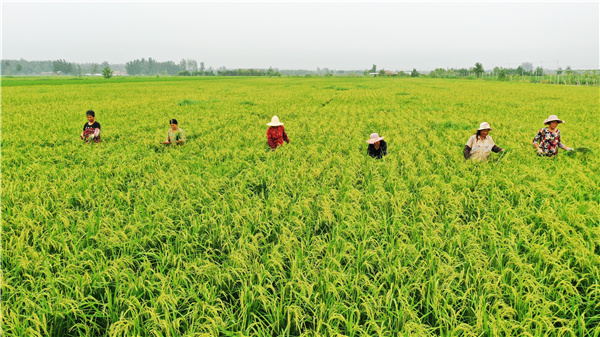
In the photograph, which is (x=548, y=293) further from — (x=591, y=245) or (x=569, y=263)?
(x=591, y=245)

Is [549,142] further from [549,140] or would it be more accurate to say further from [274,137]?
[274,137]

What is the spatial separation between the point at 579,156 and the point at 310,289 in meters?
6.87

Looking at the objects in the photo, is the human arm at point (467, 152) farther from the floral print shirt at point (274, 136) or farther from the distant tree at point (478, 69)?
the distant tree at point (478, 69)

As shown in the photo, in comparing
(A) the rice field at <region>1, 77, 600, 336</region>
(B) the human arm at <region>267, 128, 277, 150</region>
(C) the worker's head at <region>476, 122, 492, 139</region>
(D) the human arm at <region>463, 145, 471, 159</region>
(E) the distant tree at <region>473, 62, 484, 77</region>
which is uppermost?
(E) the distant tree at <region>473, 62, 484, 77</region>

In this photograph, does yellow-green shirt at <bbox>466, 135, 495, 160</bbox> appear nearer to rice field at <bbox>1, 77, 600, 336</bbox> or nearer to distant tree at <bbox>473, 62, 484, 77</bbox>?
rice field at <bbox>1, 77, 600, 336</bbox>

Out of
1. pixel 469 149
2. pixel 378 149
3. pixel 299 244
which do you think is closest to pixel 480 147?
pixel 469 149

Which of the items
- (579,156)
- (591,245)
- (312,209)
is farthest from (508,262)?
(579,156)

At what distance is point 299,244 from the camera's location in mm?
3336

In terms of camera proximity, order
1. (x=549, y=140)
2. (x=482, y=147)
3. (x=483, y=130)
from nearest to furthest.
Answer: (x=483, y=130) < (x=482, y=147) < (x=549, y=140)

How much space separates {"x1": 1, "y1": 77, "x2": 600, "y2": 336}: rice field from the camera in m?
2.33

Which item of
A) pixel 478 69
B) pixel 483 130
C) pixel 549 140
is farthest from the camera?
pixel 478 69

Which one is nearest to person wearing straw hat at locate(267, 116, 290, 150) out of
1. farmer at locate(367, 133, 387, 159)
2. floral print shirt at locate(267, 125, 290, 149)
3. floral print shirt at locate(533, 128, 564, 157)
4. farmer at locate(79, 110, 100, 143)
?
floral print shirt at locate(267, 125, 290, 149)

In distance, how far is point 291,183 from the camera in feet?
16.2

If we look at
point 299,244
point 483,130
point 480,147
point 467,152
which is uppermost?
point 483,130
